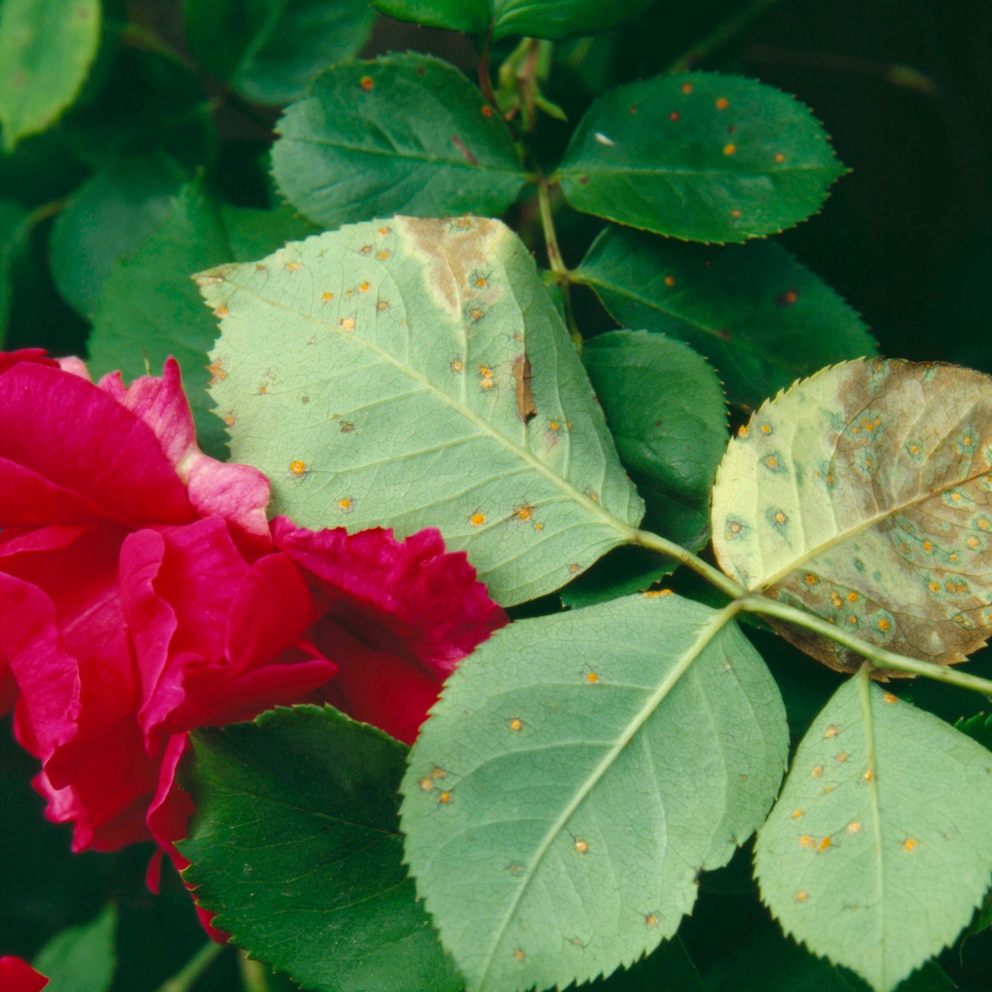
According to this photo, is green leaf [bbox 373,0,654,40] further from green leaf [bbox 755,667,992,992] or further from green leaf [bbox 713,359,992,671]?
green leaf [bbox 755,667,992,992]

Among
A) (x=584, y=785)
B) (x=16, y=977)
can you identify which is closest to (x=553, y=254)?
(x=584, y=785)

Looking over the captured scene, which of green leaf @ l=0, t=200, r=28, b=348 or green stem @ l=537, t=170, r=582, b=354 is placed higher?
green stem @ l=537, t=170, r=582, b=354

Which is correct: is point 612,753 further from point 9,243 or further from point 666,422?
point 9,243

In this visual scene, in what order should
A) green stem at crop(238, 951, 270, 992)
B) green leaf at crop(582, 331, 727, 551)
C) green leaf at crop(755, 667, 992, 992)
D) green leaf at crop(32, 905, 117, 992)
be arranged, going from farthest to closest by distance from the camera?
1. green leaf at crop(32, 905, 117, 992)
2. green stem at crop(238, 951, 270, 992)
3. green leaf at crop(582, 331, 727, 551)
4. green leaf at crop(755, 667, 992, 992)

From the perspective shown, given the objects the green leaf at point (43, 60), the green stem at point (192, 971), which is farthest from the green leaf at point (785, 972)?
the green leaf at point (43, 60)

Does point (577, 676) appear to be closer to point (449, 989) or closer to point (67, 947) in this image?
point (449, 989)

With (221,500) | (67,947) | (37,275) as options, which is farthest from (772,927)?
(37,275)

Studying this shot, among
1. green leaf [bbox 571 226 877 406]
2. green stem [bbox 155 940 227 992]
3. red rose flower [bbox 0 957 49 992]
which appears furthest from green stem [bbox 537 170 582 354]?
green stem [bbox 155 940 227 992]
